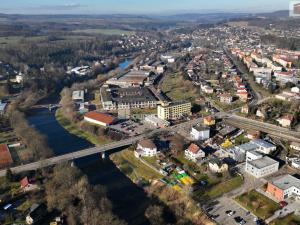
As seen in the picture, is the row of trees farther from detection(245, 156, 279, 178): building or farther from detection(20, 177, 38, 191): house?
detection(245, 156, 279, 178): building

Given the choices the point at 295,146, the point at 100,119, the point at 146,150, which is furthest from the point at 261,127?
the point at 100,119

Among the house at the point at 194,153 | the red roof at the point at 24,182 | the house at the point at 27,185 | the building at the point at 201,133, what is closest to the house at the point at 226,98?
the building at the point at 201,133

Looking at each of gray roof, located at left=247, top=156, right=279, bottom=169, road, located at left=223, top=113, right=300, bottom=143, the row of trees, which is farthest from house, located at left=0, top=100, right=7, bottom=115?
gray roof, located at left=247, top=156, right=279, bottom=169

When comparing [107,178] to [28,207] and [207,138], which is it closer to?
[28,207]

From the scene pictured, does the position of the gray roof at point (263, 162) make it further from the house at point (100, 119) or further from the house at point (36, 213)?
the house at point (100, 119)

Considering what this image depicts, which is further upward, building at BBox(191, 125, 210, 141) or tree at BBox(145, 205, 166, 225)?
building at BBox(191, 125, 210, 141)

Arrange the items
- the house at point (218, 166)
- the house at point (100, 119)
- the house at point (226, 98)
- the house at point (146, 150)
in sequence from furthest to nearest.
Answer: the house at point (226, 98) → the house at point (100, 119) → the house at point (146, 150) → the house at point (218, 166)

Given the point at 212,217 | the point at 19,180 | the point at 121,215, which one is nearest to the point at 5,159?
the point at 19,180
